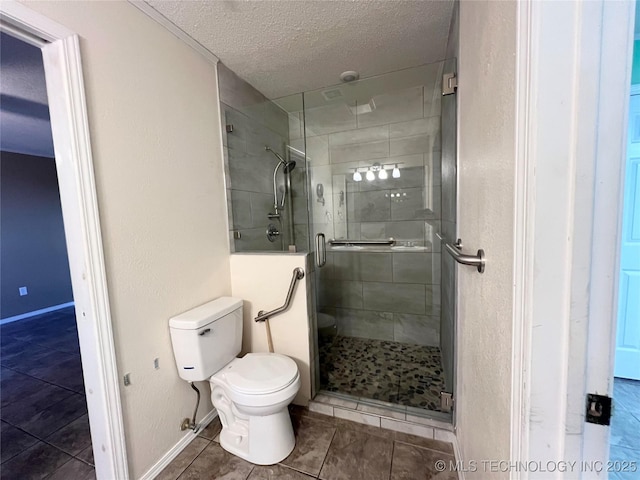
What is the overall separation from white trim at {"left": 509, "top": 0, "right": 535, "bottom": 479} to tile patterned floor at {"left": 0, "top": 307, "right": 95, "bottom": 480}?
6.29ft

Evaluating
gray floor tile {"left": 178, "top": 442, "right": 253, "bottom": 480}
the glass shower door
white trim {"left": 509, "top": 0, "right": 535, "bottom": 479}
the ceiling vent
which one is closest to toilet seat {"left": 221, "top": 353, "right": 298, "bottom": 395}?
gray floor tile {"left": 178, "top": 442, "right": 253, "bottom": 480}

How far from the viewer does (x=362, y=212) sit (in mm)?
2549

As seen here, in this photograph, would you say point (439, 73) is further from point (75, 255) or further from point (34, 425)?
point (34, 425)

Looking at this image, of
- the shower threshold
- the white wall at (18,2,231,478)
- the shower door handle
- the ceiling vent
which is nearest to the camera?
the white wall at (18,2,231,478)

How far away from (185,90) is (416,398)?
246cm

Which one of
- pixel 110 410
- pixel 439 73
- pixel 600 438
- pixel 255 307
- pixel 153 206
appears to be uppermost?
pixel 439 73

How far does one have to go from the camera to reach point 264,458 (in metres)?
1.34

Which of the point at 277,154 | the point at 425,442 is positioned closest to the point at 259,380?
the point at 425,442

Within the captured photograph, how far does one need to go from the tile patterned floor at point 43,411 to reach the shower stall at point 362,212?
4.66ft

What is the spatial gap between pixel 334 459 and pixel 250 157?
2.08 meters

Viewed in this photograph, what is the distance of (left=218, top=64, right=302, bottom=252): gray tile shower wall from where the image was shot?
6.25 ft

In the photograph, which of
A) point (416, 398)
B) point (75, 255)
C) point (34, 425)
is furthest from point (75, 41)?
point (416, 398)

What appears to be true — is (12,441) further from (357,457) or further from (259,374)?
(357,457)

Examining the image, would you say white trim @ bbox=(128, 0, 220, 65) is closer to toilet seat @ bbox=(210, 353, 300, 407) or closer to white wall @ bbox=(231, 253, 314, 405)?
white wall @ bbox=(231, 253, 314, 405)
